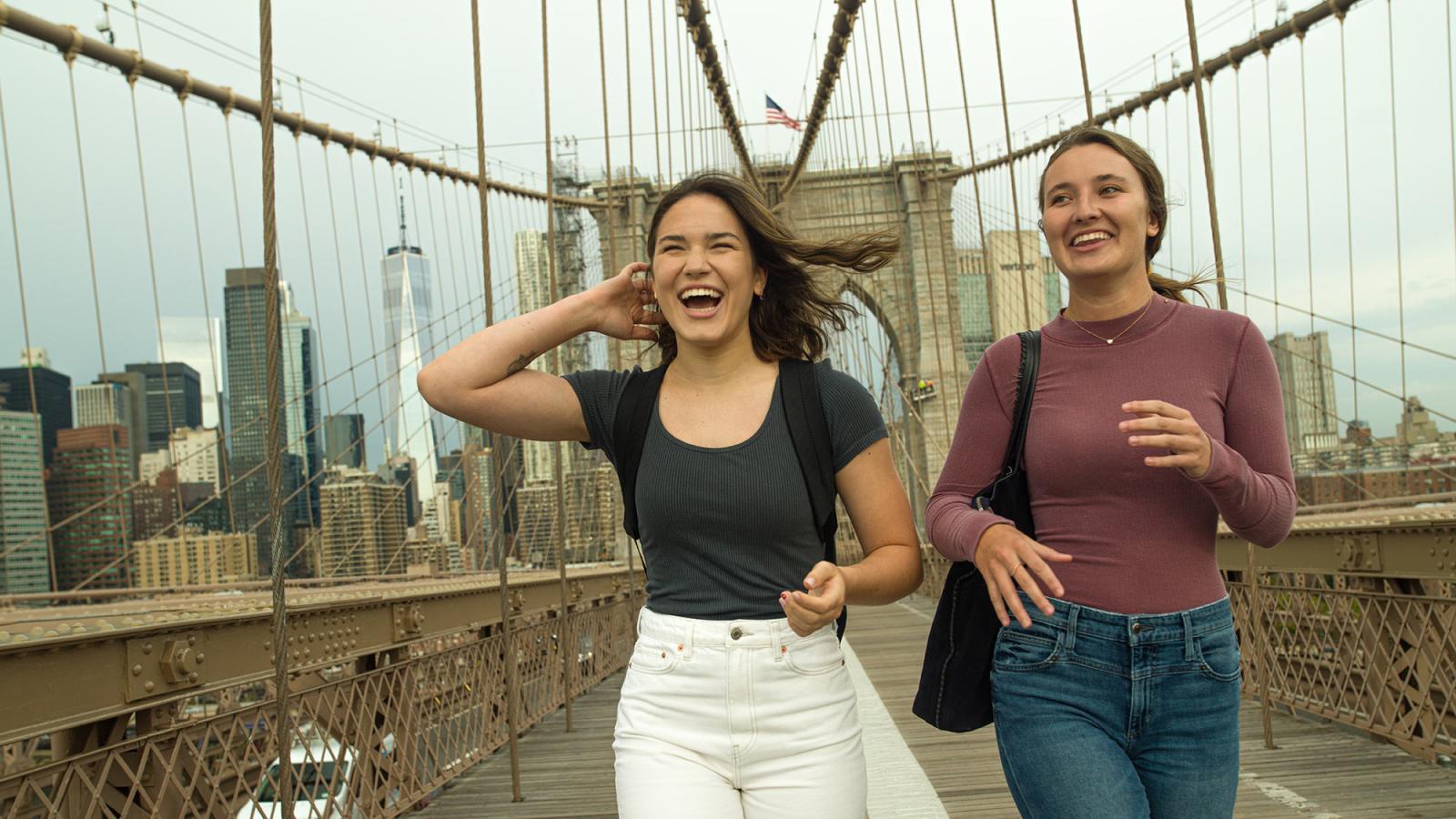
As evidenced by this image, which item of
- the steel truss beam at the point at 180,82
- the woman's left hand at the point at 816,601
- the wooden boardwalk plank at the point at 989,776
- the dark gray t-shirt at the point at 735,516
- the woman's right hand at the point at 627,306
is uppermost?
the steel truss beam at the point at 180,82

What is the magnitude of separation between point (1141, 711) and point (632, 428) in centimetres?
75

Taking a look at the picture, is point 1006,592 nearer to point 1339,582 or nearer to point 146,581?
point 1339,582

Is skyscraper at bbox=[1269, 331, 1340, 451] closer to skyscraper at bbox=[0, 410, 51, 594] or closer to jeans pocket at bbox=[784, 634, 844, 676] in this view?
skyscraper at bbox=[0, 410, 51, 594]

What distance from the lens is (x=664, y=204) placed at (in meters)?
1.61

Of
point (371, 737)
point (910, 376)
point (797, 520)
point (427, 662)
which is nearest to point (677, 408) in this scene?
point (797, 520)

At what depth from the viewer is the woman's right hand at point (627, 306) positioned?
1.75 m

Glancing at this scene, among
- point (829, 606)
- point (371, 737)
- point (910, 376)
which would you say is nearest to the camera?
point (829, 606)

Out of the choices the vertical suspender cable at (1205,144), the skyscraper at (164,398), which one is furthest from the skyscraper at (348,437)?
the vertical suspender cable at (1205,144)

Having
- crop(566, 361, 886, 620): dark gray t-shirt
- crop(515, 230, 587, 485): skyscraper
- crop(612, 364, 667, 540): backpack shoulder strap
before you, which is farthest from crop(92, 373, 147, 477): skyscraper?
crop(566, 361, 886, 620): dark gray t-shirt

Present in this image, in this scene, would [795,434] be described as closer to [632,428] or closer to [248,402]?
[632,428]

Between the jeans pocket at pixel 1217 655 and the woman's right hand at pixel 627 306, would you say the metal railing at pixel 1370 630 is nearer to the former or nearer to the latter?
the jeans pocket at pixel 1217 655

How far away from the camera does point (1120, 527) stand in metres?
1.40

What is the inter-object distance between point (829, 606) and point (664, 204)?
2.06 ft

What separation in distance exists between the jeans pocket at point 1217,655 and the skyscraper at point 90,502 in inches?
312
